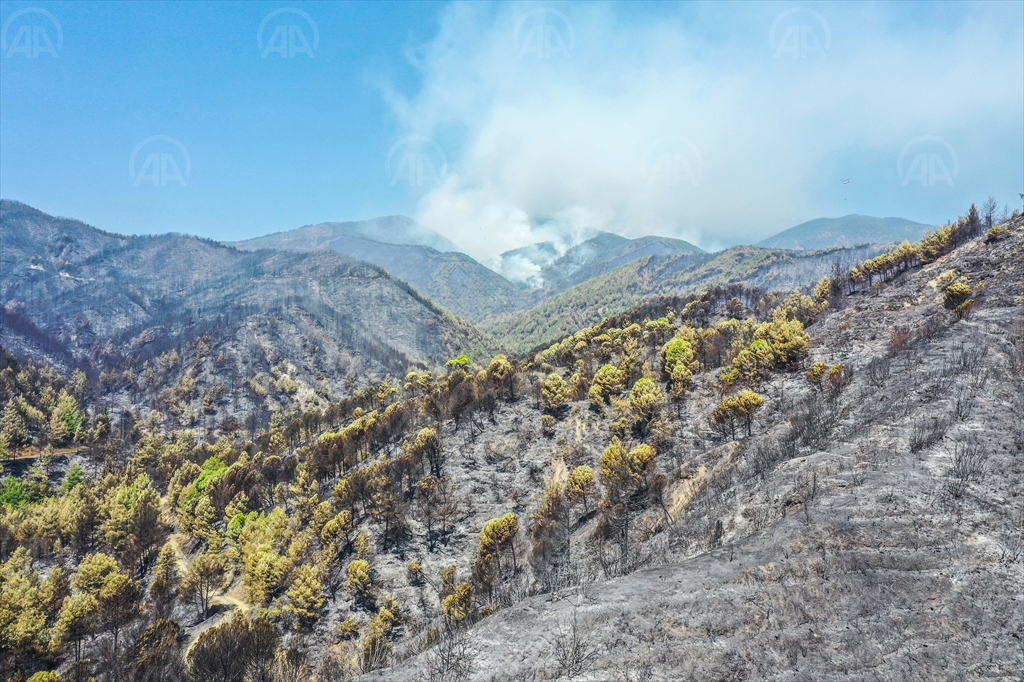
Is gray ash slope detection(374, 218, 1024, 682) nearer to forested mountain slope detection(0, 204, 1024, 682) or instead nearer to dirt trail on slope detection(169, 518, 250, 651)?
forested mountain slope detection(0, 204, 1024, 682)

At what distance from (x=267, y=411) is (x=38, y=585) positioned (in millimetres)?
113640

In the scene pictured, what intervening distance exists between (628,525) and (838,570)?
49.0 feet

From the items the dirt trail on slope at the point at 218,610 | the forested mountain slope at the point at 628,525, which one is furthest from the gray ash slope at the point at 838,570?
the dirt trail on slope at the point at 218,610

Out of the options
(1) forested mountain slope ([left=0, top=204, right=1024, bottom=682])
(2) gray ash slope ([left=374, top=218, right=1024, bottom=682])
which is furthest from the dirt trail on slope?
(2) gray ash slope ([left=374, top=218, right=1024, bottom=682])

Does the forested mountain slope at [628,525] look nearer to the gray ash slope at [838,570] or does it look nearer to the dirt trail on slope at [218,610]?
the gray ash slope at [838,570]

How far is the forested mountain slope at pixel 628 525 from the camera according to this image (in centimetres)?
1397

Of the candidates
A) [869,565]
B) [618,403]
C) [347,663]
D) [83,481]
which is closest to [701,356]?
[618,403]

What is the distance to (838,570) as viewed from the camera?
14.8 m

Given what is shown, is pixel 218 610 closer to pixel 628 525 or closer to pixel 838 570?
pixel 628 525

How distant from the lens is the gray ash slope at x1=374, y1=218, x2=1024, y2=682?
1247 centimetres

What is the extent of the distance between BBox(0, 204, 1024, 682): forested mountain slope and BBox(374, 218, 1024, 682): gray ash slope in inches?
3.6

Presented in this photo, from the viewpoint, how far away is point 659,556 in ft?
66.2

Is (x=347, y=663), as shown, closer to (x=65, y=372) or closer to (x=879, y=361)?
(x=879, y=361)

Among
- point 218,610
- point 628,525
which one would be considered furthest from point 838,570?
point 218,610
